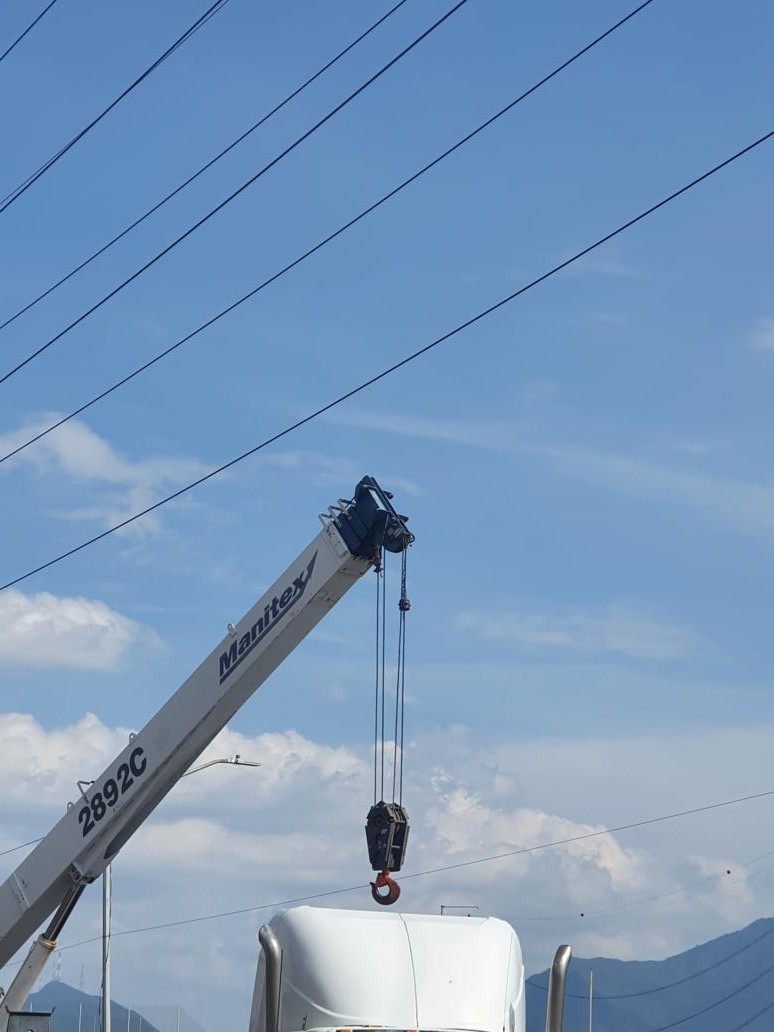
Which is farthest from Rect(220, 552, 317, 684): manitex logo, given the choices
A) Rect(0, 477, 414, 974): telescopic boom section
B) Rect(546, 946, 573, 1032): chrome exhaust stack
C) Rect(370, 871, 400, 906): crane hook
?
Rect(546, 946, 573, 1032): chrome exhaust stack

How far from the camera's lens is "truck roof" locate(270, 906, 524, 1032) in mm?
11375

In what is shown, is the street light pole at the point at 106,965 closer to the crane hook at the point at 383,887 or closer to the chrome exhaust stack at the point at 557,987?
the crane hook at the point at 383,887

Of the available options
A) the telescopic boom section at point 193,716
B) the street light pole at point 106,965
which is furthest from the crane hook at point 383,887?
the street light pole at point 106,965

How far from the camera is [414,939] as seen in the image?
38.4 feet

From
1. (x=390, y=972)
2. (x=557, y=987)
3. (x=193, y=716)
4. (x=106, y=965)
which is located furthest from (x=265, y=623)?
(x=106, y=965)

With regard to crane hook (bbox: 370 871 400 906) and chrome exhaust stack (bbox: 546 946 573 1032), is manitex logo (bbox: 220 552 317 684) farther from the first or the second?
chrome exhaust stack (bbox: 546 946 573 1032)

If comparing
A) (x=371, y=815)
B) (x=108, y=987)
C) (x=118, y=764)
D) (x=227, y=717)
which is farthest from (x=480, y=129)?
(x=108, y=987)

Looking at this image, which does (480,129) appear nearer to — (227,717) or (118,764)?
(227,717)

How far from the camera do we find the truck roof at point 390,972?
11375 mm

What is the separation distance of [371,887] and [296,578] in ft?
14.7

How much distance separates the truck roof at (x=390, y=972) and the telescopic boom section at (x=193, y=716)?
7486mm

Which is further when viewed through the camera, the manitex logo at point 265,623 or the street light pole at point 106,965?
the street light pole at point 106,965

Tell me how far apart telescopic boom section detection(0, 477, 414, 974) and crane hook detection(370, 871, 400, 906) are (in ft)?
13.1

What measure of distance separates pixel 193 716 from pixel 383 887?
15.4ft
